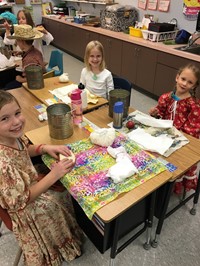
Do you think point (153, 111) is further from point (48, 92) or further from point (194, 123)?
point (48, 92)

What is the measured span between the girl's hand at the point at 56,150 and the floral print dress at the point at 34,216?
111 millimetres

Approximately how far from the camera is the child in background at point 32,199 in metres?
0.96

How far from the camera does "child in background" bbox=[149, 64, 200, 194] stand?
5.25ft

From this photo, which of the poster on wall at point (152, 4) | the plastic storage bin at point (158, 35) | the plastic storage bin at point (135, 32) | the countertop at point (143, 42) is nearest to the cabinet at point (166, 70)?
the countertop at point (143, 42)

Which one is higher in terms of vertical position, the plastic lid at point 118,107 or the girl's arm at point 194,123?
the plastic lid at point 118,107

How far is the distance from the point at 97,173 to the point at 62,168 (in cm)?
17

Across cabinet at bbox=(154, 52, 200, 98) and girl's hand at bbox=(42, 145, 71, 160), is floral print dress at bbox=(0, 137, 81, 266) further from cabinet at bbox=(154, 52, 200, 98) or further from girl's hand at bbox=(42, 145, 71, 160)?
cabinet at bbox=(154, 52, 200, 98)

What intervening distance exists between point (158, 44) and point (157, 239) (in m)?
2.73

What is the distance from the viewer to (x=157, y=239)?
4.94 feet

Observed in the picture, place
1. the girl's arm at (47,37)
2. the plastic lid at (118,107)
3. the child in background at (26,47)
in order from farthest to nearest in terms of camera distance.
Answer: the girl's arm at (47,37) → the child in background at (26,47) → the plastic lid at (118,107)

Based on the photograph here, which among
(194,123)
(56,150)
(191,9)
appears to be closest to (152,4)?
(191,9)

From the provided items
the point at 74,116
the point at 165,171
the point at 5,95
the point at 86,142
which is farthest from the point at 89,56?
the point at 165,171

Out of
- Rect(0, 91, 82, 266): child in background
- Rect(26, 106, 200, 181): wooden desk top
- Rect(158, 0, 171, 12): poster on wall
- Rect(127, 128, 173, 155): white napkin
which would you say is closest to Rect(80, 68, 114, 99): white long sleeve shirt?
Rect(26, 106, 200, 181): wooden desk top

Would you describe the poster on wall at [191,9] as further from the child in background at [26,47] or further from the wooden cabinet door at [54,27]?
the wooden cabinet door at [54,27]
